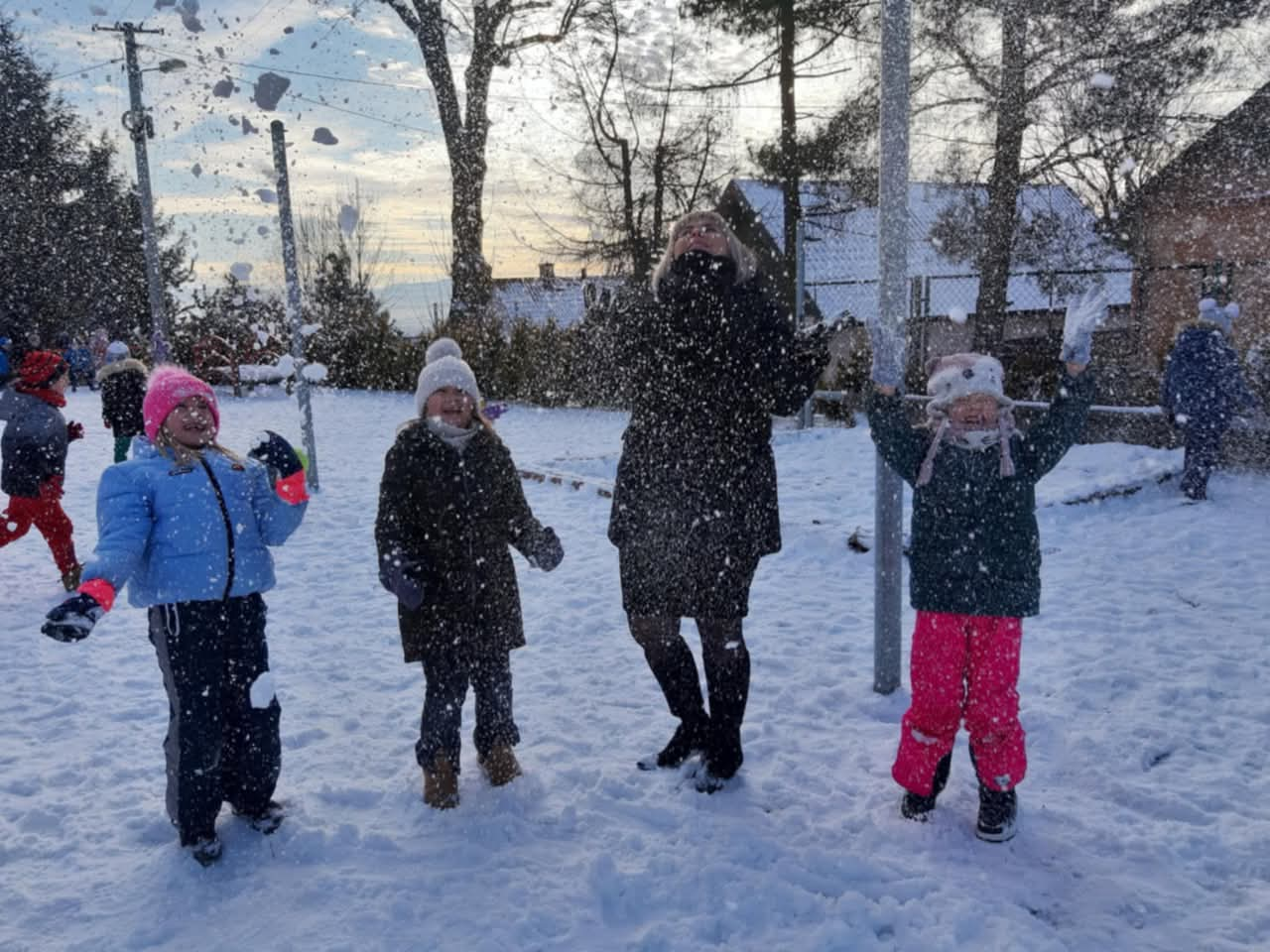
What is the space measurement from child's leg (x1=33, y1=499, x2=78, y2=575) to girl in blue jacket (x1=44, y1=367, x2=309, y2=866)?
3.91 metres

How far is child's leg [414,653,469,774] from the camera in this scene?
10.4 feet

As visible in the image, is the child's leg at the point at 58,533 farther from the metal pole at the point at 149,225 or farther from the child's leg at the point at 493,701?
the metal pole at the point at 149,225

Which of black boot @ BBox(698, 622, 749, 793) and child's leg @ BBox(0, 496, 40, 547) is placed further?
child's leg @ BBox(0, 496, 40, 547)

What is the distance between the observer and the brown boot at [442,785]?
3184 millimetres

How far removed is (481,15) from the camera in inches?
788

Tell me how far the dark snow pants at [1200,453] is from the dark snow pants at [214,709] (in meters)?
7.32

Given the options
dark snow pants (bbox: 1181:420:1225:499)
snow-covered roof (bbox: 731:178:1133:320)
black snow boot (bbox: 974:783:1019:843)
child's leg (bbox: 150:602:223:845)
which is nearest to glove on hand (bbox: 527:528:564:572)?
child's leg (bbox: 150:602:223:845)

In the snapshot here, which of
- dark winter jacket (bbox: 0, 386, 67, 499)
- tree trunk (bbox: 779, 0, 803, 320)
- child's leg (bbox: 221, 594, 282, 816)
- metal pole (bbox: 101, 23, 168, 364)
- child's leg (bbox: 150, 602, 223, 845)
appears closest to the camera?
child's leg (bbox: 150, 602, 223, 845)

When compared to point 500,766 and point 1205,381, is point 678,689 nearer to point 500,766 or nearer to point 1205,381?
point 500,766

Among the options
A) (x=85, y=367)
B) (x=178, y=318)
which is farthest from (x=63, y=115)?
(x=85, y=367)

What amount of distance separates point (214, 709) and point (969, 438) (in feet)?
8.09

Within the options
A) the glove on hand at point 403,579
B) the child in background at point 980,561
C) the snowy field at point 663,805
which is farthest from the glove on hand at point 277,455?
the child in background at point 980,561

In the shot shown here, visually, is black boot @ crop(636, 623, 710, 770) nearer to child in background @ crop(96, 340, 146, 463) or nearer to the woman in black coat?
the woman in black coat

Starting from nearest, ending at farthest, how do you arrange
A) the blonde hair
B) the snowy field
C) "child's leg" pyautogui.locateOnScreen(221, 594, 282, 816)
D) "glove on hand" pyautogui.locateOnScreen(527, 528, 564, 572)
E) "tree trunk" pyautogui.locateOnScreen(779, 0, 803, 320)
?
the snowy field → "child's leg" pyautogui.locateOnScreen(221, 594, 282, 816) → the blonde hair → "glove on hand" pyautogui.locateOnScreen(527, 528, 564, 572) → "tree trunk" pyautogui.locateOnScreen(779, 0, 803, 320)
